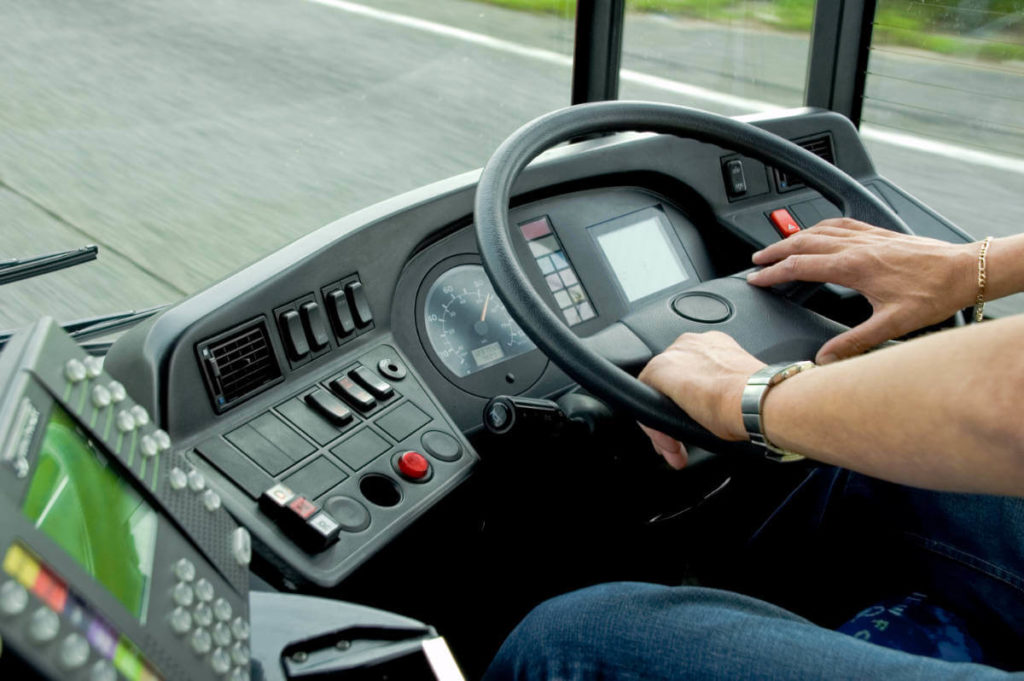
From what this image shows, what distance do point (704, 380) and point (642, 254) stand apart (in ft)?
2.05

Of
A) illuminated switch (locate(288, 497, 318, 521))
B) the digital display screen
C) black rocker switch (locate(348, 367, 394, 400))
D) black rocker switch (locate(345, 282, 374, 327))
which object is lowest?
illuminated switch (locate(288, 497, 318, 521))

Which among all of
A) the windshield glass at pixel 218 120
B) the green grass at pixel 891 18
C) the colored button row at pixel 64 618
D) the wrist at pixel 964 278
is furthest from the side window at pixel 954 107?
the colored button row at pixel 64 618

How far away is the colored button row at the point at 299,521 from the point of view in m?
1.14

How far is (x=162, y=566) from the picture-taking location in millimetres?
700

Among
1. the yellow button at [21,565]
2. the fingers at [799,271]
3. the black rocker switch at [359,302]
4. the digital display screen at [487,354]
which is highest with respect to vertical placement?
the yellow button at [21,565]

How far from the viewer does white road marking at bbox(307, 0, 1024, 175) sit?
223 cm

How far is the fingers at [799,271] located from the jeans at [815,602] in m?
0.30

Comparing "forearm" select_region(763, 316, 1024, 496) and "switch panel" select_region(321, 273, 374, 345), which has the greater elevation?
"forearm" select_region(763, 316, 1024, 496)

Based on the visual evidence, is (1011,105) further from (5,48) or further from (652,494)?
(5,48)

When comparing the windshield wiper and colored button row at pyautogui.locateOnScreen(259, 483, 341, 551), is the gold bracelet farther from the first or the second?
the windshield wiper

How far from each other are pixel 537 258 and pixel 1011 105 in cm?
113

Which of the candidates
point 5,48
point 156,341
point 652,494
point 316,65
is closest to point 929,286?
point 652,494

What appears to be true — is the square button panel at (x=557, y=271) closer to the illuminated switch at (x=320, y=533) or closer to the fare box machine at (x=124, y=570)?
the illuminated switch at (x=320, y=533)

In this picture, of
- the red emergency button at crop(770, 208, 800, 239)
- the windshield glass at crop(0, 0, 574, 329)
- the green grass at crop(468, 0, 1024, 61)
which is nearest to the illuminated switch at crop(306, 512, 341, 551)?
the windshield glass at crop(0, 0, 574, 329)
